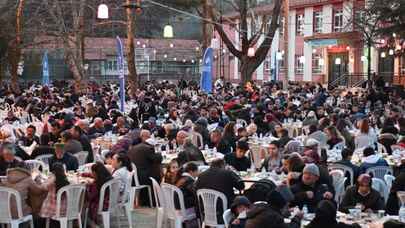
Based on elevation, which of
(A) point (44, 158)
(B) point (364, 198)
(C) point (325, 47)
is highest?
(C) point (325, 47)

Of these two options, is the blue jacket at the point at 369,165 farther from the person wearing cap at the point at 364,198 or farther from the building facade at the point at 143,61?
the building facade at the point at 143,61

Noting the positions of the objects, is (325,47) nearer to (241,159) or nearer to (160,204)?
(241,159)

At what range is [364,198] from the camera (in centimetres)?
833

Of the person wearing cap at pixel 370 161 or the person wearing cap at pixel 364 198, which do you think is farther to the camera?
the person wearing cap at pixel 370 161

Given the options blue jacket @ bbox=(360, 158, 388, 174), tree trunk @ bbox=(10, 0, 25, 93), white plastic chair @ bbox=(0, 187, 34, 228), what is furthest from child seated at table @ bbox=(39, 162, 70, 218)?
tree trunk @ bbox=(10, 0, 25, 93)

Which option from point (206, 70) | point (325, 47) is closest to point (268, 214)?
point (206, 70)

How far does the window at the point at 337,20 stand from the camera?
46.5m

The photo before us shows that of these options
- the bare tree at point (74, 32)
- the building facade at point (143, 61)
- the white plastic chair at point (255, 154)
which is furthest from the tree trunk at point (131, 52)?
the building facade at point (143, 61)

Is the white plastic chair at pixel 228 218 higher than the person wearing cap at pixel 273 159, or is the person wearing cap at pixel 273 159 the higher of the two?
the person wearing cap at pixel 273 159

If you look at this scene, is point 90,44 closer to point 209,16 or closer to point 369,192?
point 209,16

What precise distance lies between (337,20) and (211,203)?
40.7m

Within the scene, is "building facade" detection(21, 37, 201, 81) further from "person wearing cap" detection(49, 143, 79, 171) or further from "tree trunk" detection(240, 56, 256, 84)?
"person wearing cap" detection(49, 143, 79, 171)

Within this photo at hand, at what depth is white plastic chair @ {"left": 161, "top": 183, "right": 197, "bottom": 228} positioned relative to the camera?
8.82m

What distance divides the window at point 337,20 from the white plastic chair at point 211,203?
3926 centimetres
